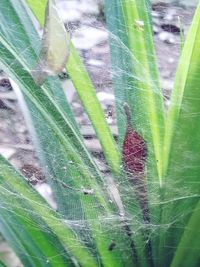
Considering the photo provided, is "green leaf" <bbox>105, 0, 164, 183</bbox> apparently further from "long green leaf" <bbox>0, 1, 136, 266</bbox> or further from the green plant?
"long green leaf" <bbox>0, 1, 136, 266</bbox>

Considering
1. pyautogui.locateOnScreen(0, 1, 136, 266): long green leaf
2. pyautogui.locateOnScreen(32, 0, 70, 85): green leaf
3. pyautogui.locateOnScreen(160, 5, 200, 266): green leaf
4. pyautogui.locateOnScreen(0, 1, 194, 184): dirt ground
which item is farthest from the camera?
pyautogui.locateOnScreen(0, 1, 194, 184): dirt ground

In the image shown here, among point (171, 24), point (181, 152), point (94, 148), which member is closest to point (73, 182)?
point (181, 152)

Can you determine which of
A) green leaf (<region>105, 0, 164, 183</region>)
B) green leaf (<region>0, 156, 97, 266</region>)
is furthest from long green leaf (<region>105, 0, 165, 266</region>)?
green leaf (<region>0, 156, 97, 266</region>)

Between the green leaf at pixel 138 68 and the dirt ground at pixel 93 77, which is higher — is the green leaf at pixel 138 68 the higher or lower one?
the higher one

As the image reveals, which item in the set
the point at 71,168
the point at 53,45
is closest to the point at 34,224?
the point at 71,168

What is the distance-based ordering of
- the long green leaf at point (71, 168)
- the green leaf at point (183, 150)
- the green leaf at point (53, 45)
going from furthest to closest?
the long green leaf at point (71, 168) → the green leaf at point (183, 150) → the green leaf at point (53, 45)

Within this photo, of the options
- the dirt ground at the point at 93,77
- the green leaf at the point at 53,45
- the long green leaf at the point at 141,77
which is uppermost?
the green leaf at the point at 53,45

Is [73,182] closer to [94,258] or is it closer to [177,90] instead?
[94,258]

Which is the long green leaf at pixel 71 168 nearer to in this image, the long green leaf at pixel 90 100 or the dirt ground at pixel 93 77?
the long green leaf at pixel 90 100

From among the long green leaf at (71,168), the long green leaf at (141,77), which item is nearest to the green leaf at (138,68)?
the long green leaf at (141,77)
